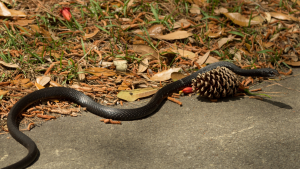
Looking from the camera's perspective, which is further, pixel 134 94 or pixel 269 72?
pixel 269 72

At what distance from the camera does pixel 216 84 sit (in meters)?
3.27

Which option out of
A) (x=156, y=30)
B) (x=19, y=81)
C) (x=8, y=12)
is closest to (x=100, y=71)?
(x=19, y=81)

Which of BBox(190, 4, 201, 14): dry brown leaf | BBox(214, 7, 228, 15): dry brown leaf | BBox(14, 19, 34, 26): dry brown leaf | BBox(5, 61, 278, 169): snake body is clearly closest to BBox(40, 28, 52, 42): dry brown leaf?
BBox(14, 19, 34, 26): dry brown leaf

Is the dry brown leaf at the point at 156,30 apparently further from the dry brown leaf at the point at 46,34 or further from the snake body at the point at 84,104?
the dry brown leaf at the point at 46,34

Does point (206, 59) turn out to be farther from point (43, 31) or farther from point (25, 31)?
point (25, 31)

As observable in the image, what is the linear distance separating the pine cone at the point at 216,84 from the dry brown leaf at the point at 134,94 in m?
0.62

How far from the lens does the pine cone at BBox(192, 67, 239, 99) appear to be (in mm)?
3262

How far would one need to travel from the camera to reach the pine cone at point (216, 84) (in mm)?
3262

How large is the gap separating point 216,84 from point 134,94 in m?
1.11

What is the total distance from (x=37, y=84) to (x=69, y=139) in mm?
1181

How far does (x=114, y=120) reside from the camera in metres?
2.98

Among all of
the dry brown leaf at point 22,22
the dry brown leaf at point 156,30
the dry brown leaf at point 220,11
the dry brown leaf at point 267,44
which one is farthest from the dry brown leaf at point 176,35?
the dry brown leaf at point 22,22

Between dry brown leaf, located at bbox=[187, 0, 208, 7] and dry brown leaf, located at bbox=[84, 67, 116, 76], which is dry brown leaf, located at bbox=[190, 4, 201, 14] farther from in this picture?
dry brown leaf, located at bbox=[84, 67, 116, 76]

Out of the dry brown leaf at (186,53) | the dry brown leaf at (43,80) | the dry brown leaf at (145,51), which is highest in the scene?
the dry brown leaf at (145,51)
